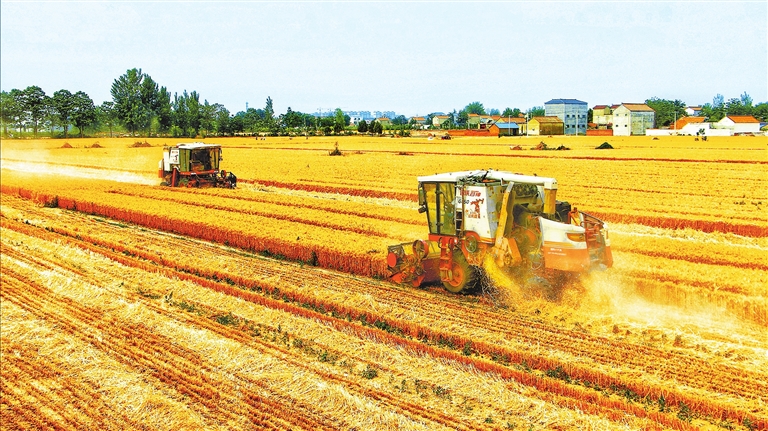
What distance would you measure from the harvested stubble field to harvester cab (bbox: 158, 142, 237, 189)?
36.8 ft

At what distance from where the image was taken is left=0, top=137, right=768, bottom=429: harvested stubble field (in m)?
9.39

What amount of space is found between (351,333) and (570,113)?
125m

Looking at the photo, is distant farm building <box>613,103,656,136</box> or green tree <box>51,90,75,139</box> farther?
distant farm building <box>613,103,656,136</box>

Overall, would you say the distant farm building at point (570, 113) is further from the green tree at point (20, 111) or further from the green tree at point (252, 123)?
the green tree at point (20, 111)

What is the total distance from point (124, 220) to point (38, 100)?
3857 inches

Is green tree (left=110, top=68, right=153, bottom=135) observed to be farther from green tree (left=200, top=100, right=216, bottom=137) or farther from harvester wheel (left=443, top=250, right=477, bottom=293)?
harvester wheel (left=443, top=250, right=477, bottom=293)

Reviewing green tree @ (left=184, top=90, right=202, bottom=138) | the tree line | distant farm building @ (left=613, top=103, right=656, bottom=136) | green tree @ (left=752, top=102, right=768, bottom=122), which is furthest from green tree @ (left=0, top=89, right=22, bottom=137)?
green tree @ (left=752, top=102, right=768, bottom=122)

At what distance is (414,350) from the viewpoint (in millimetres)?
11344

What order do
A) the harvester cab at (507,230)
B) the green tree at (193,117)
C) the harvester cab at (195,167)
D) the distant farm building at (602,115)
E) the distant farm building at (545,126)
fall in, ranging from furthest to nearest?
1. the distant farm building at (602,115)
2. the distant farm building at (545,126)
3. the green tree at (193,117)
4. the harvester cab at (195,167)
5. the harvester cab at (507,230)

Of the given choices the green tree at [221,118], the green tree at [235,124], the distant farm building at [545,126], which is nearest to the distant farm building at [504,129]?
the distant farm building at [545,126]

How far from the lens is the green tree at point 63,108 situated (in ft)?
350

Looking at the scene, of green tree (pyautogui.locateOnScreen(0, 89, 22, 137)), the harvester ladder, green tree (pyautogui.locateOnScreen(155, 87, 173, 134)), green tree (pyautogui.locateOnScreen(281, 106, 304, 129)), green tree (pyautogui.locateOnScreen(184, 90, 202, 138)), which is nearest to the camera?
the harvester ladder

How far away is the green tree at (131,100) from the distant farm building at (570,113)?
7504 cm

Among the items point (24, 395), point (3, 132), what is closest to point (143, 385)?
point (24, 395)
